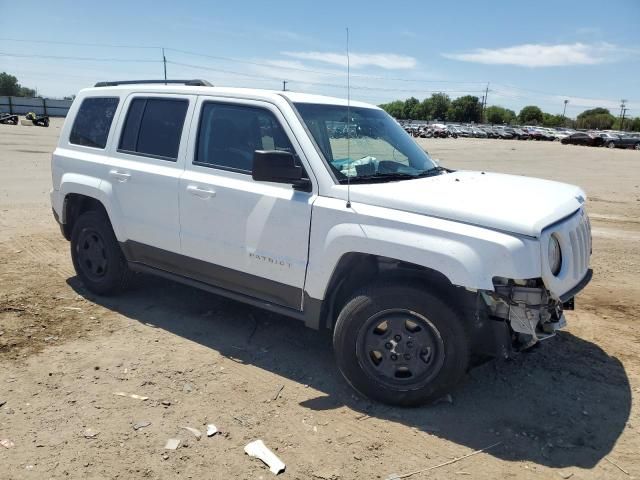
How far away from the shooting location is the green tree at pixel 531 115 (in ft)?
504

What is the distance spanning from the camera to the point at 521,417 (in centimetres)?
341

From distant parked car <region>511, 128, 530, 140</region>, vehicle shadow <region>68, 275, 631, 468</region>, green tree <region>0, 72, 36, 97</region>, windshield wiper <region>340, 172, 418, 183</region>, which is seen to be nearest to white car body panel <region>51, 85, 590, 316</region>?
windshield wiper <region>340, 172, 418, 183</region>

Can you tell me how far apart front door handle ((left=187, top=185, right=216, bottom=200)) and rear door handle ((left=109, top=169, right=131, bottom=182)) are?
83 centimetres

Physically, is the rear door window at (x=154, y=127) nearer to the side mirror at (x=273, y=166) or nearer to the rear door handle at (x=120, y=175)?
the rear door handle at (x=120, y=175)

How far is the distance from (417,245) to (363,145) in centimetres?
129

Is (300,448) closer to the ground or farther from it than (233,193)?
closer to the ground

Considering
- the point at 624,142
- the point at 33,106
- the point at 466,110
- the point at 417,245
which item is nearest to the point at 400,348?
the point at 417,245

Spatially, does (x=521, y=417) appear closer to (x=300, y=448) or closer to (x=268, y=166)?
(x=300, y=448)

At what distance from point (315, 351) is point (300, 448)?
1.31 meters

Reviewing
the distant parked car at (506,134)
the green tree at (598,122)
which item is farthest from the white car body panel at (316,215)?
the green tree at (598,122)

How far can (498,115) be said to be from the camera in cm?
15925

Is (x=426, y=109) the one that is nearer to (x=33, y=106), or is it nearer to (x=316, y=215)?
(x=33, y=106)

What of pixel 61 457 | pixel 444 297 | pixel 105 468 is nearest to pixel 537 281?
pixel 444 297

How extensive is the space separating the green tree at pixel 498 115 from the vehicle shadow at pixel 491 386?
163959mm
